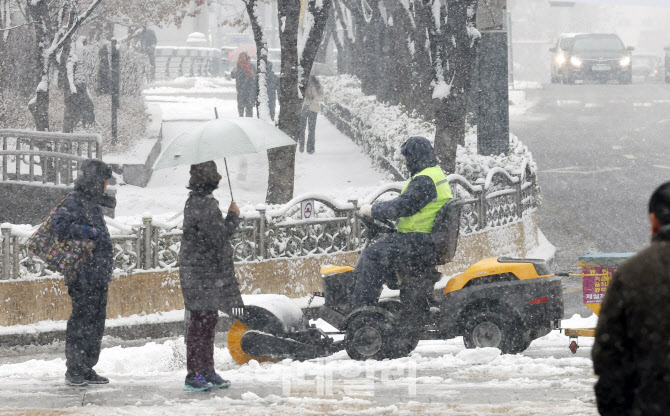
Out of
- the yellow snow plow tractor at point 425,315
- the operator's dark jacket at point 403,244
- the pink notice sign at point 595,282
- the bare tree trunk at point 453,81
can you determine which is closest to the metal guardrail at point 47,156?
the bare tree trunk at point 453,81

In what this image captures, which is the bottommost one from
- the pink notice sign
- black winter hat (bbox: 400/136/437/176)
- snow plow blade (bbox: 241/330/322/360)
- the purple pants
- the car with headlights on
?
snow plow blade (bbox: 241/330/322/360)

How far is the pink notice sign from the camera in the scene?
791 centimetres

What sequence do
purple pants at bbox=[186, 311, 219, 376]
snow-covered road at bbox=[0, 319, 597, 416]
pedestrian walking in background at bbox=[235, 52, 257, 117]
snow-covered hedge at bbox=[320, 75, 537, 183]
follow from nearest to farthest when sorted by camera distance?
1. snow-covered road at bbox=[0, 319, 597, 416]
2. purple pants at bbox=[186, 311, 219, 376]
3. snow-covered hedge at bbox=[320, 75, 537, 183]
4. pedestrian walking in background at bbox=[235, 52, 257, 117]

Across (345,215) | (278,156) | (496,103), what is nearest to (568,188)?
(496,103)

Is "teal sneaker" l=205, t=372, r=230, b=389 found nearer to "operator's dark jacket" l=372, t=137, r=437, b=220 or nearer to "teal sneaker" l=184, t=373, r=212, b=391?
"teal sneaker" l=184, t=373, r=212, b=391

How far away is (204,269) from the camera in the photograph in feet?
23.3

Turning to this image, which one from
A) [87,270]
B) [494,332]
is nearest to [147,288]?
[87,270]

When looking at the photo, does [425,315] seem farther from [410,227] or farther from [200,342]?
[200,342]

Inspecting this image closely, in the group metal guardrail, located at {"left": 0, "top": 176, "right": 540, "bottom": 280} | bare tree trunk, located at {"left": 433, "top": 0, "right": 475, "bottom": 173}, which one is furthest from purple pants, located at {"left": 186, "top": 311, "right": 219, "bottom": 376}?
bare tree trunk, located at {"left": 433, "top": 0, "right": 475, "bottom": 173}

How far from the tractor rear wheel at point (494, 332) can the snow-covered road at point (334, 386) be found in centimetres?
19

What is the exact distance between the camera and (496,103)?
54.0 ft

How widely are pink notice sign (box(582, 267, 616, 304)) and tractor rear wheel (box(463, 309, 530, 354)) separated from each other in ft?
1.86

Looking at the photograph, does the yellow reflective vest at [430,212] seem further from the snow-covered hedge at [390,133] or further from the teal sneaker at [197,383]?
the teal sneaker at [197,383]

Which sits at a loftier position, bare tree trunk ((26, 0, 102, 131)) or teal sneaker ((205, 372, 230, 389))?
bare tree trunk ((26, 0, 102, 131))
